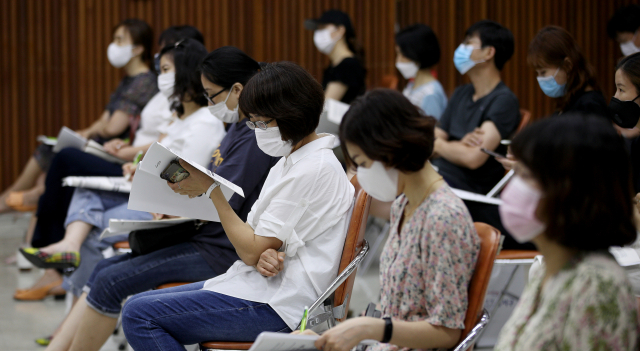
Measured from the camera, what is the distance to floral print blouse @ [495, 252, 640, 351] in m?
0.98

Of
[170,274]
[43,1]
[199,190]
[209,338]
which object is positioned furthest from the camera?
[43,1]

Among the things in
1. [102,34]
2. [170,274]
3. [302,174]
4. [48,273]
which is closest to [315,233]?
[302,174]

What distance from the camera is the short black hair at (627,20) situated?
4227 millimetres

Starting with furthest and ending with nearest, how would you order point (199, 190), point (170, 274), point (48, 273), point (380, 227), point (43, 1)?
point (43, 1) → point (380, 227) → point (48, 273) → point (170, 274) → point (199, 190)

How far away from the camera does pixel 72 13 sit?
6.19 m

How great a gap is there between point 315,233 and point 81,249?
2.01 meters

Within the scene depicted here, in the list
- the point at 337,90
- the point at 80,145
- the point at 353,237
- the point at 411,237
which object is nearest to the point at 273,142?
the point at 353,237

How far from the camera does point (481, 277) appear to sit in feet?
4.39

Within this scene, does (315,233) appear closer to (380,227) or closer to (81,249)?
(81,249)

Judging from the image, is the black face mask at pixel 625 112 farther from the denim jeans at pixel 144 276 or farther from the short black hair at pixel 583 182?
the denim jeans at pixel 144 276

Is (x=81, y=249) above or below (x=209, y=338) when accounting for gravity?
below

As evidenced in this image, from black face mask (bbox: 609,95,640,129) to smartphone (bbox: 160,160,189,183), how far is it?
1.48 m

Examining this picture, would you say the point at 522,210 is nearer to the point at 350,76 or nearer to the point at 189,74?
the point at 189,74

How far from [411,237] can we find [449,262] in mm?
113
